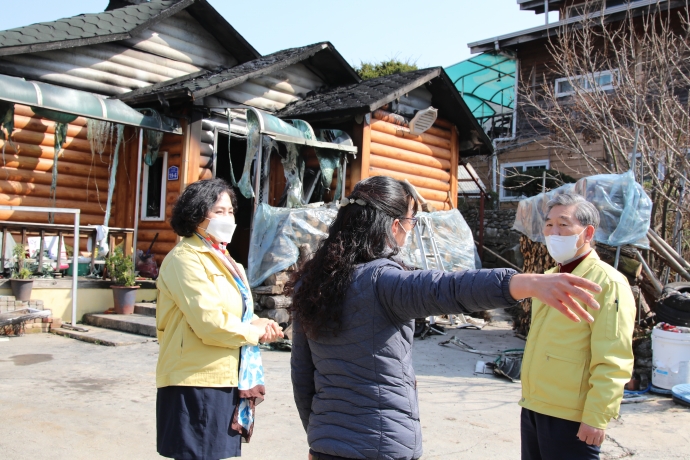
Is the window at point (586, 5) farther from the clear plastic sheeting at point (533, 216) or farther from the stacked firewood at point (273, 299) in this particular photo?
the stacked firewood at point (273, 299)

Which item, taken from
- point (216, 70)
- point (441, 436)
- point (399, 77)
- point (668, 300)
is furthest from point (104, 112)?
point (668, 300)

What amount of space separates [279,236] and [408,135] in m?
4.56

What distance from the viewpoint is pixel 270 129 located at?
8.95m

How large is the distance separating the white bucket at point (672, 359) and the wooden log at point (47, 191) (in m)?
9.28

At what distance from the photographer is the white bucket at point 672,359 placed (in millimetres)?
5715

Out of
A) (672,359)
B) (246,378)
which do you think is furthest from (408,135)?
(246,378)

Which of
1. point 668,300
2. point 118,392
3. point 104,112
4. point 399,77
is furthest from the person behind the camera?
point 399,77

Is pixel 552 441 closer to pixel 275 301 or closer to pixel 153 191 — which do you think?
pixel 275 301

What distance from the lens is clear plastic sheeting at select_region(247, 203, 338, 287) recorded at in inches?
333

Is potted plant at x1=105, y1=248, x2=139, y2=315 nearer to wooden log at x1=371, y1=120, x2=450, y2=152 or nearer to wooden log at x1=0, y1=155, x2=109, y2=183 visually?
wooden log at x1=0, y1=155, x2=109, y2=183

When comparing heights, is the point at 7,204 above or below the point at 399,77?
below

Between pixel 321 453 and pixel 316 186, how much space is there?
30.0 ft

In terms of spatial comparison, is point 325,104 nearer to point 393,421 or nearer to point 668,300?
point 668,300

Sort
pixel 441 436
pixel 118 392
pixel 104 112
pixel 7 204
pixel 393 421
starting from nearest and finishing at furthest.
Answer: pixel 393 421 < pixel 441 436 < pixel 118 392 < pixel 104 112 < pixel 7 204
